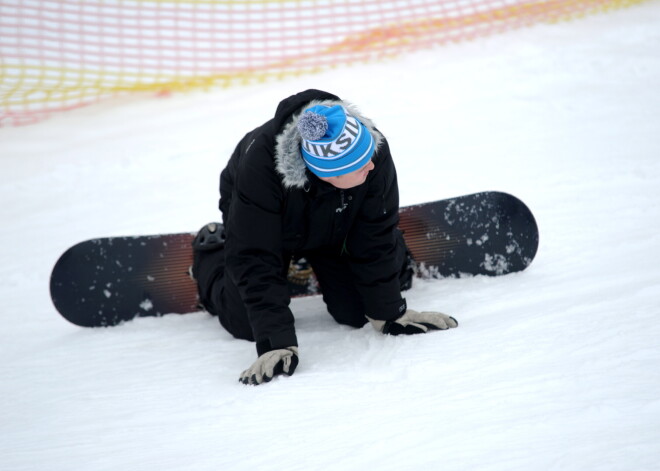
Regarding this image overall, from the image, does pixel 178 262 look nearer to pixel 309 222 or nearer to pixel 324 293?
pixel 324 293

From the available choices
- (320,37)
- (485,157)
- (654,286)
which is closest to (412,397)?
(654,286)

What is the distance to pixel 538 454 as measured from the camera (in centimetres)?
170

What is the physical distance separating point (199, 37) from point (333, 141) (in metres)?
5.42

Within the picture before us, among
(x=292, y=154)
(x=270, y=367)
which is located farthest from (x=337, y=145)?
(x=270, y=367)

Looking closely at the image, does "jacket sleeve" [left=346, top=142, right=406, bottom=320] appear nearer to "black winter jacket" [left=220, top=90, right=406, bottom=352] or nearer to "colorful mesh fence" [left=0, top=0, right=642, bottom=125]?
"black winter jacket" [left=220, top=90, right=406, bottom=352]

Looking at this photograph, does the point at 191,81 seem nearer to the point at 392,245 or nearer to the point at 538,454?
the point at 392,245

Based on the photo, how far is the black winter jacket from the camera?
2410mm

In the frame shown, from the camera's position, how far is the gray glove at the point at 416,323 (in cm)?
261

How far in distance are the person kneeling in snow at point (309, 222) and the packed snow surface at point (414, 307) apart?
12 cm

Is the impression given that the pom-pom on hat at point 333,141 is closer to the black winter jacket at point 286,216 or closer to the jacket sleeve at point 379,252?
the black winter jacket at point 286,216

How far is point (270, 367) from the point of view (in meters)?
2.37

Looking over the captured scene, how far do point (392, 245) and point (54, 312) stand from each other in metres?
1.80

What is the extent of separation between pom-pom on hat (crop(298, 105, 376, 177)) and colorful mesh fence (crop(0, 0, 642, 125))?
4.24m

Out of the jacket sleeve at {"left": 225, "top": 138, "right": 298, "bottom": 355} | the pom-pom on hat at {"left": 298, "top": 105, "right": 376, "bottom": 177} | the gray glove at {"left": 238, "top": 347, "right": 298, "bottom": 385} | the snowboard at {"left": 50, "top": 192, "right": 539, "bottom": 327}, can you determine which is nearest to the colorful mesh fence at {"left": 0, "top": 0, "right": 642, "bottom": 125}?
the snowboard at {"left": 50, "top": 192, "right": 539, "bottom": 327}
